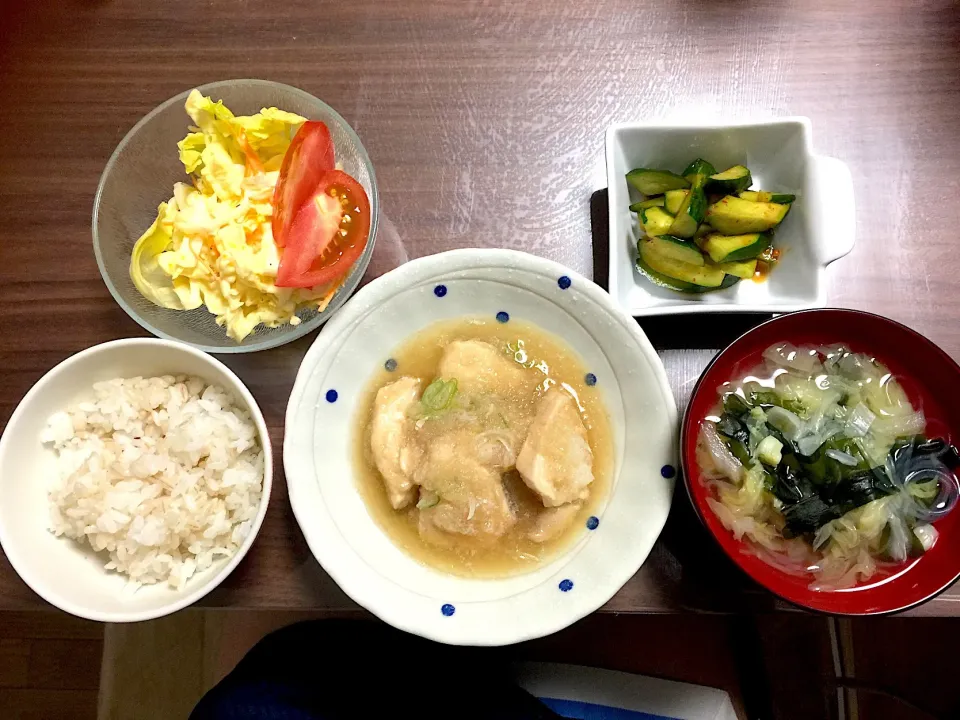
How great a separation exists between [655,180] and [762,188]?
10.9 inches

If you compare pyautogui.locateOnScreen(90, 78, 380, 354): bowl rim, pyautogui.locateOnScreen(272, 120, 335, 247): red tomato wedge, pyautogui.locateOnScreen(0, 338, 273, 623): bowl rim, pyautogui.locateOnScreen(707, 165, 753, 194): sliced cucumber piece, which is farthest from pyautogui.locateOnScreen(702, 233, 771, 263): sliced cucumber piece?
pyautogui.locateOnScreen(0, 338, 273, 623): bowl rim

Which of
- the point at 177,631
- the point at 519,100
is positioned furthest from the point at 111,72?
the point at 177,631

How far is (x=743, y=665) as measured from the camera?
7.10ft

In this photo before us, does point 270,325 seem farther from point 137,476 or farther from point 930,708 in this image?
point 930,708

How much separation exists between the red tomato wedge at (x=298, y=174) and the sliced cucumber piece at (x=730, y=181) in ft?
2.75

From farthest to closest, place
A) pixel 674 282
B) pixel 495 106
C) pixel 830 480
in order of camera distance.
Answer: pixel 495 106, pixel 674 282, pixel 830 480

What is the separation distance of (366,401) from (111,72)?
42.4 inches

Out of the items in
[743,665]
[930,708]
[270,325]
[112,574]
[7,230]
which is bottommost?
[930,708]

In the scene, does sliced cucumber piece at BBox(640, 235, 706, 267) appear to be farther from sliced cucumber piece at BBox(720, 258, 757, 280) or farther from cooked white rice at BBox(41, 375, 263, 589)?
cooked white rice at BBox(41, 375, 263, 589)

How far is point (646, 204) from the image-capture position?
1487 millimetres

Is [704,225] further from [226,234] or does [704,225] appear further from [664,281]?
[226,234]

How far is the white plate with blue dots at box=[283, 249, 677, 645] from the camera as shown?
1312mm

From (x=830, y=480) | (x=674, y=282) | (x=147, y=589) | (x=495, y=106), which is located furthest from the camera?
(x=495, y=106)

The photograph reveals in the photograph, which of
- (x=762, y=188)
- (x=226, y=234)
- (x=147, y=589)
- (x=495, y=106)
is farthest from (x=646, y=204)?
(x=147, y=589)
